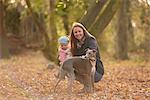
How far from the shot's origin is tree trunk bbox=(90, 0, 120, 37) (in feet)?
53.7

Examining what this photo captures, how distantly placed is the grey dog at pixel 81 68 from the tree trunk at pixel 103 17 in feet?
19.2

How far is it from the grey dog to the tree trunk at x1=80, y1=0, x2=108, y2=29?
222 inches

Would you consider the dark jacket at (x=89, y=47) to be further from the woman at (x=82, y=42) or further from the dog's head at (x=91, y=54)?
the dog's head at (x=91, y=54)

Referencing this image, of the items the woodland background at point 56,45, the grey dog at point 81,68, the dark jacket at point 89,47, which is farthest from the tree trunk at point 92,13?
the grey dog at point 81,68

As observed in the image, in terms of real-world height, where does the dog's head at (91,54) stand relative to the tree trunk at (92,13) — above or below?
below

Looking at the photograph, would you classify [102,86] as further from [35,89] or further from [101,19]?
[101,19]

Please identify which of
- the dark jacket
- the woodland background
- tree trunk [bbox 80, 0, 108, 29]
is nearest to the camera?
the dark jacket

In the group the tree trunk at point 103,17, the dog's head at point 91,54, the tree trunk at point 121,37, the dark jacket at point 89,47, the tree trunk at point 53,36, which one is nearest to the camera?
the dog's head at point 91,54

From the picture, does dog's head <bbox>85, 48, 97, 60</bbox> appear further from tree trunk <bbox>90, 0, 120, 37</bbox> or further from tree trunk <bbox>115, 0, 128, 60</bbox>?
tree trunk <bbox>115, 0, 128, 60</bbox>

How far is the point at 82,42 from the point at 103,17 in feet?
19.5

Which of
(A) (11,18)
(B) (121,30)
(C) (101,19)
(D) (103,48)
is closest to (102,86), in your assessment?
(C) (101,19)

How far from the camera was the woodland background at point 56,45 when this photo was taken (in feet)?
38.0

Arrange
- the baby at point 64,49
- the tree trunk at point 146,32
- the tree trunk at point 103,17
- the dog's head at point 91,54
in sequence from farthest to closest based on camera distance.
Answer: the tree trunk at point 146,32, the tree trunk at point 103,17, the baby at point 64,49, the dog's head at point 91,54

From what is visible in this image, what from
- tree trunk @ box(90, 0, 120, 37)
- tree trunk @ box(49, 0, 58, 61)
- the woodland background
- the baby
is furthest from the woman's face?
tree trunk @ box(49, 0, 58, 61)
